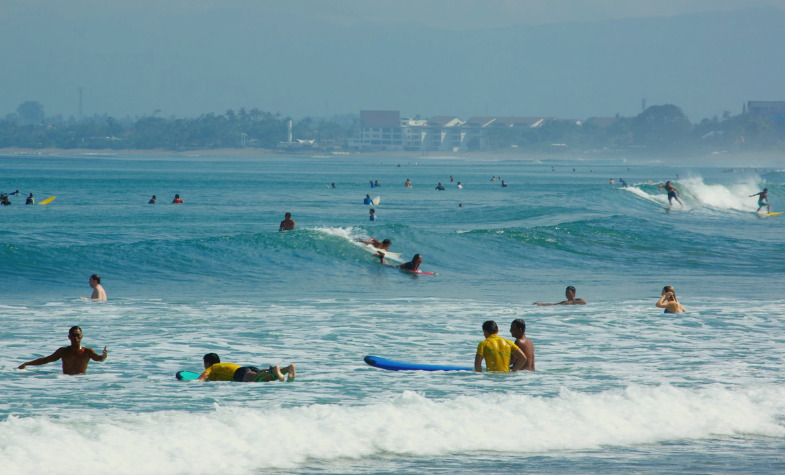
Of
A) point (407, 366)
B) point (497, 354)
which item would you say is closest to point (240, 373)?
point (407, 366)

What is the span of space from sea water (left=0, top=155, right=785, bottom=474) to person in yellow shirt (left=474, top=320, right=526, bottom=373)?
19 cm

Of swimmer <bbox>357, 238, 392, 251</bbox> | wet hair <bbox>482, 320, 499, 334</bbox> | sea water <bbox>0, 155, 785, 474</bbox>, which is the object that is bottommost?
sea water <bbox>0, 155, 785, 474</bbox>

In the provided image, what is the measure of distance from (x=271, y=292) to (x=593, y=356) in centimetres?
1071

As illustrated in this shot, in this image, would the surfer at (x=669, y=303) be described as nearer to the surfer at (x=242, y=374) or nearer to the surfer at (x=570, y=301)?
the surfer at (x=570, y=301)

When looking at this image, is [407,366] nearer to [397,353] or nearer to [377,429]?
[397,353]

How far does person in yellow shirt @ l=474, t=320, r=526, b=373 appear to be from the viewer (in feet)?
42.5

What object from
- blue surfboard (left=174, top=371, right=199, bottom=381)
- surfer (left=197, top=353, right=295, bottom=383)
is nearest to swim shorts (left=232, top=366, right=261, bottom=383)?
surfer (left=197, top=353, right=295, bottom=383)

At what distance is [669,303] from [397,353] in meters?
6.81

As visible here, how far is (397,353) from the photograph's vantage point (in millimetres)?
14875

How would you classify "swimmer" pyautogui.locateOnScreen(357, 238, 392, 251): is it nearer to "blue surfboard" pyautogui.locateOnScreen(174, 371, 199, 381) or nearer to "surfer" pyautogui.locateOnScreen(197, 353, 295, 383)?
"surfer" pyautogui.locateOnScreen(197, 353, 295, 383)

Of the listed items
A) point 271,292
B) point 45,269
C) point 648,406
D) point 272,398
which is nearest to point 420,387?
point 272,398

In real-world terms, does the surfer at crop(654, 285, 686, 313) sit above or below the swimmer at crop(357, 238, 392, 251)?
below

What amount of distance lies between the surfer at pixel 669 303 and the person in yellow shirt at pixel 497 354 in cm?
677

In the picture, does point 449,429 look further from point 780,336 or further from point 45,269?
point 45,269
